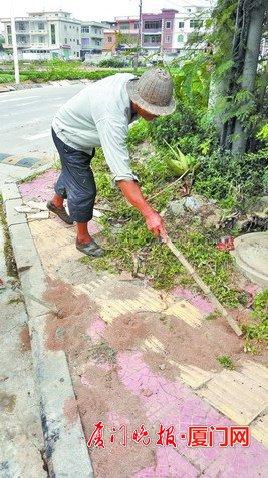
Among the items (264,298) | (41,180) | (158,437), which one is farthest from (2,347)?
(41,180)

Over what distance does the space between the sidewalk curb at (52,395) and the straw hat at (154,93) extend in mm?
1823

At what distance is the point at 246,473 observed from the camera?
203 cm

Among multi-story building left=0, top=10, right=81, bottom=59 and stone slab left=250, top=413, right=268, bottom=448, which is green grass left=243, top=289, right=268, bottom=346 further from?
multi-story building left=0, top=10, right=81, bottom=59

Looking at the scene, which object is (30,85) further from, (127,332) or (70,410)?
(70,410)

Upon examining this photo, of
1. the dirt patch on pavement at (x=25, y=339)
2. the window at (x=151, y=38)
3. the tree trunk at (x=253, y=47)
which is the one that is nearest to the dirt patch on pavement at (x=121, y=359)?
the dirt patch on pavement at (x=25, y=339)

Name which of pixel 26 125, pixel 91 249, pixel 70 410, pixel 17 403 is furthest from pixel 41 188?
pixel 26 125

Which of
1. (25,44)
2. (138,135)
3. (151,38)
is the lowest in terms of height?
(138,135)

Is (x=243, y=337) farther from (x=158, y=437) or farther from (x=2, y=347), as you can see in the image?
(x=2, y=347)

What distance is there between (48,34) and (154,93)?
8512 centimetres

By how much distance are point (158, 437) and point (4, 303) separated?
189 centimetres

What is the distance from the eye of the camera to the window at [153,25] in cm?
6912

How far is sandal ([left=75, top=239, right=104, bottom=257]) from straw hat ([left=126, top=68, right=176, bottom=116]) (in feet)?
5.32

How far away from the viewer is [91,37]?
83.3m

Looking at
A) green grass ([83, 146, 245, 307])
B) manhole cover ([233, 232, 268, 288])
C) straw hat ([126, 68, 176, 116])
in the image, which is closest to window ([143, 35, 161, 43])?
green grass ([83, 146, 245, 307])
